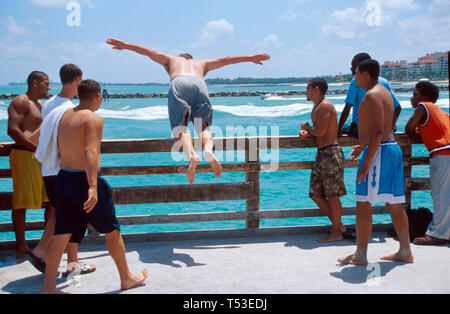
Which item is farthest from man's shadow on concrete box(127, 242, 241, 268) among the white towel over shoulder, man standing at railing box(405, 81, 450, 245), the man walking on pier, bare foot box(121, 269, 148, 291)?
man standing at railing box(405, 81, 450, 245)

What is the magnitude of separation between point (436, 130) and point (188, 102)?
2.76m

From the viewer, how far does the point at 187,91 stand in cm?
464

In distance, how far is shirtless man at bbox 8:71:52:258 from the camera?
4.32 meters

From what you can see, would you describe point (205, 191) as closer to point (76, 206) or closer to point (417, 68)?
point (76, 206)

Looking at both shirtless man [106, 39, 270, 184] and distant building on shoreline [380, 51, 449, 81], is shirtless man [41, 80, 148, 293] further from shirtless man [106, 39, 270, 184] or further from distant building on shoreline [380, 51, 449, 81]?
distant building on shoreline [380, 51, 449, 81]

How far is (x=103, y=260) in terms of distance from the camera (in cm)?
432

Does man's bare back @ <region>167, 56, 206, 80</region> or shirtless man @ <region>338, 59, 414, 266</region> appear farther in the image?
man's bare back @ <region>167, 56, 206, 80</region>

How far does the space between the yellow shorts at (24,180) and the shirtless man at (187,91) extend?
4.81 feet

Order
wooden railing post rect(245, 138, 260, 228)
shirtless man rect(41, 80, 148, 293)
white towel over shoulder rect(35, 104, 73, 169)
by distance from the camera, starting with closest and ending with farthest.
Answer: shirtless man rect(41, 80, 148, 293), white towel over shoulder rect(35, 104, 73, 169), wooden railing post rect(245, 138, 260, 228)

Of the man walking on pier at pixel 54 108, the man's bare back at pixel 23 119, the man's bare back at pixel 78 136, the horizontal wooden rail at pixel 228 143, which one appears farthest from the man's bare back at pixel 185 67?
the man's bare back at pixel 78 136

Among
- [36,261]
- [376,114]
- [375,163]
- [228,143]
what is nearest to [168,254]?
[36,261]

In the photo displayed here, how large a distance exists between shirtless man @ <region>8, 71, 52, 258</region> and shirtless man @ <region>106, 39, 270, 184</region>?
102 cm

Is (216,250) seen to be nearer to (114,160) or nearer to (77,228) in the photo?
(77,228)

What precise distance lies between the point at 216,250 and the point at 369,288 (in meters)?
1.69
